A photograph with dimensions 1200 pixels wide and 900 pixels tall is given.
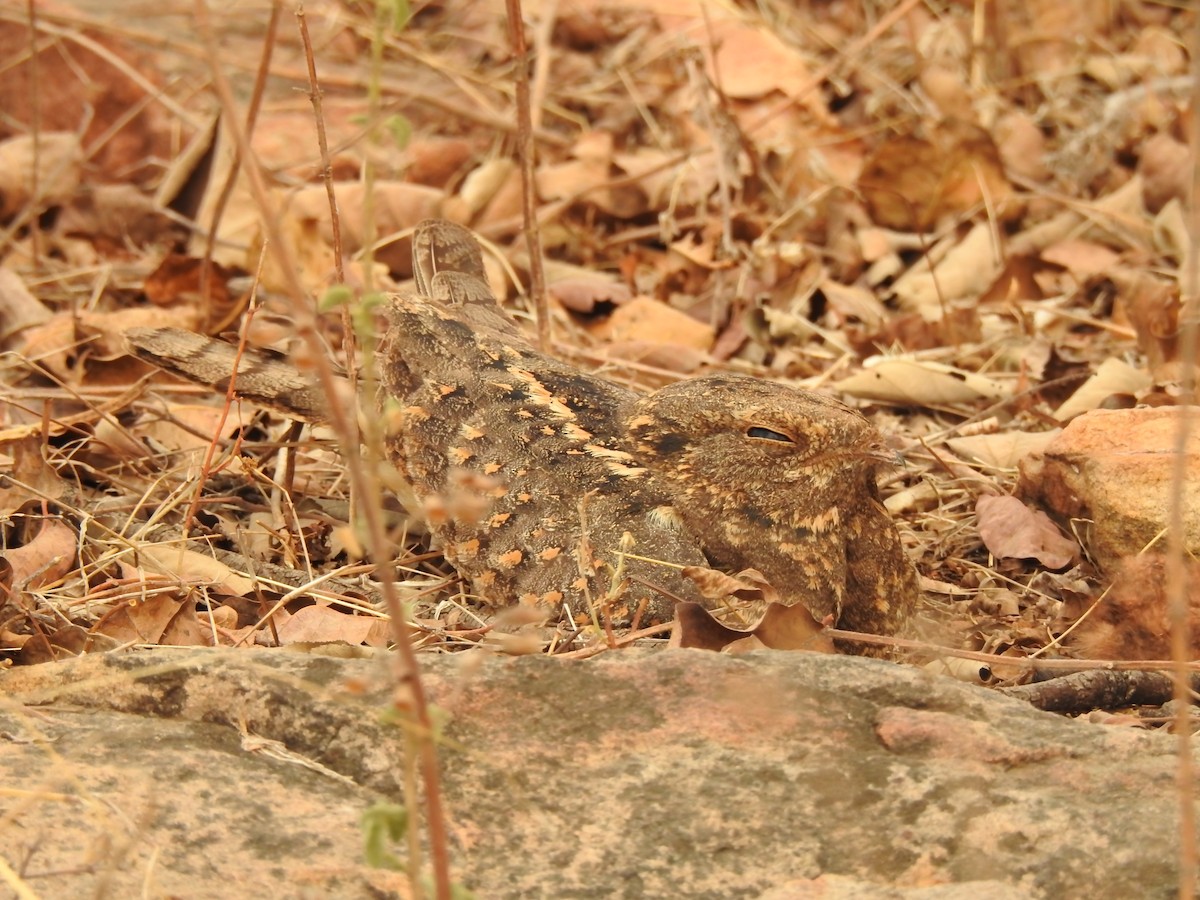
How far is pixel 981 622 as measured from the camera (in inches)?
128

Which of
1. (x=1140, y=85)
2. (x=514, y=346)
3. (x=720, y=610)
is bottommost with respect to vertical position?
(x=720, y=610)

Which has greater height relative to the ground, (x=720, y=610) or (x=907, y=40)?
(x=907, y=40)

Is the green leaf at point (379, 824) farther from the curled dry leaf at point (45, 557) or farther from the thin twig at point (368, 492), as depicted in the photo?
the curled dry leaf at point (45, 557)

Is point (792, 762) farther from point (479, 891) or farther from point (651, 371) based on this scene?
point (651, 371)

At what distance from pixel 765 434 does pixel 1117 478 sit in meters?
0.88

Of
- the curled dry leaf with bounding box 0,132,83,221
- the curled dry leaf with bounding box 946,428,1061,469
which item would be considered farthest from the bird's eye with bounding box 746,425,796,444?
the curled dry leaf with bounding box 0,132,83,221

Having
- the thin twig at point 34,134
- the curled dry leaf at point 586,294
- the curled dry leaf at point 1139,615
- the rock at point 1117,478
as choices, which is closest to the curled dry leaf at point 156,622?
the curled dry leaf at point 1139,615

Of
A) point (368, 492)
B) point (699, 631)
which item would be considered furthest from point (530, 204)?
point (368, 492)

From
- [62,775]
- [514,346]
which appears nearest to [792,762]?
[62,775]

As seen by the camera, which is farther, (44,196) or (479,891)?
(44,196)

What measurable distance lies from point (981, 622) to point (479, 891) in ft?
5.60

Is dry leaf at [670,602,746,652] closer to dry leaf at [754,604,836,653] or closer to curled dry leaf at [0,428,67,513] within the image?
dry leaf at [754,604,836,653]

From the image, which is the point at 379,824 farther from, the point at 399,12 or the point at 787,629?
the point at 787,629

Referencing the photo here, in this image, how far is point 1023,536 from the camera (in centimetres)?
348
